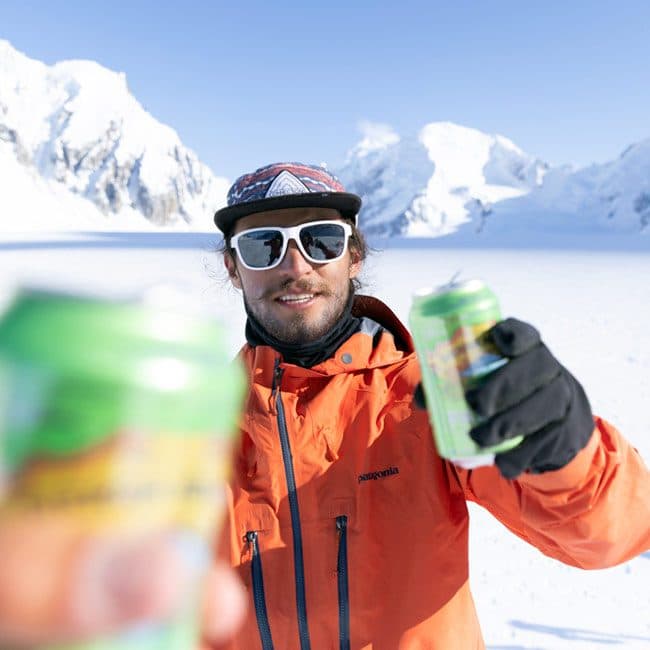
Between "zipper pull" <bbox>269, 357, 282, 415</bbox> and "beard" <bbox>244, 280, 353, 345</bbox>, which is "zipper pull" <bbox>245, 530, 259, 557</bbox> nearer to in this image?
"zipper pull" <bbox>269, 357, 282, 415</bbox>

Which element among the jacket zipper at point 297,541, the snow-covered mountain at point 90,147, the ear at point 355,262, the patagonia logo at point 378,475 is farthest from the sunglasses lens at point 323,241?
the snow-covered mountain at point 90,147

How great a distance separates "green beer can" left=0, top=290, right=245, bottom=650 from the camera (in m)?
0.77

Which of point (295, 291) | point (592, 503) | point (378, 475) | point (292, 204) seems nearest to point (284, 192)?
point (292, 204)

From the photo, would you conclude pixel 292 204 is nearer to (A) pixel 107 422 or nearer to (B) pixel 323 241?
(B) pixel 323 241

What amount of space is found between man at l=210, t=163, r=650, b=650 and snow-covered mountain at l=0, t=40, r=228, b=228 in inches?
5038

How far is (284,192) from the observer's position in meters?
2.28

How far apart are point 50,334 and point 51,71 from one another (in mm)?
172321

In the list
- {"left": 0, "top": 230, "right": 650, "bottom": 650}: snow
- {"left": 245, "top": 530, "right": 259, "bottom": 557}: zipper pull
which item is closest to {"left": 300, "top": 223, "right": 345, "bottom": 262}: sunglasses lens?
{"left": 0, "top": 230, "right": 650, "bottom": 650}: snow

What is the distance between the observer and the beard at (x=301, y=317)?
7.19 feet

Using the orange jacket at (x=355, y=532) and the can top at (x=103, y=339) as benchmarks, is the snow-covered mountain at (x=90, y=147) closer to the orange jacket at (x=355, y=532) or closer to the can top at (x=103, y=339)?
the orange jacket at (x=355, y=532)

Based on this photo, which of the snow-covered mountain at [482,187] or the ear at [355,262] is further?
the snow-covered mountain at [482,187]

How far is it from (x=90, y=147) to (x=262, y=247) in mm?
151014

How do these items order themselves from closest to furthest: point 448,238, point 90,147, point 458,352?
point 458,352
point 448,238
point 90,147

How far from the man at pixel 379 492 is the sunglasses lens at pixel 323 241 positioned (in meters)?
0.21
